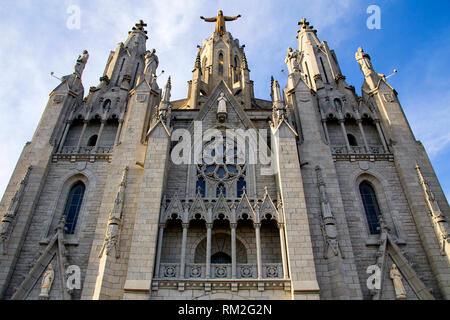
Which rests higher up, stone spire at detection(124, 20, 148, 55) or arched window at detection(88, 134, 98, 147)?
stone spire at detection(124, 20, 148, 55)

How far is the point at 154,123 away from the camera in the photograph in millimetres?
17984

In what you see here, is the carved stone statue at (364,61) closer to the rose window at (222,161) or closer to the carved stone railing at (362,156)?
the carved stone railing at (362,156)

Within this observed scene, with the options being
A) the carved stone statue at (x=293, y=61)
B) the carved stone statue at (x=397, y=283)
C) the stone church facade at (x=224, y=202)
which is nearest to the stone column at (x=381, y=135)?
the stone church facade at (x=224, y=202)

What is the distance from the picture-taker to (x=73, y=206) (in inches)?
671

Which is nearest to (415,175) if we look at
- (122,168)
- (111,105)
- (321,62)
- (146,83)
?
(321,62)

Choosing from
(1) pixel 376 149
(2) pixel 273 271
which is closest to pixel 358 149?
(1) pixel 376 149

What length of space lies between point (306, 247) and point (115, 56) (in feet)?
68.4

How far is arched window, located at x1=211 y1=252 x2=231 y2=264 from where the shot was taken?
15.5 metres

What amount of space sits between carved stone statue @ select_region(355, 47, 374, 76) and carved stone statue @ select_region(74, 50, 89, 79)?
1925 cm

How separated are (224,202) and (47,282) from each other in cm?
799

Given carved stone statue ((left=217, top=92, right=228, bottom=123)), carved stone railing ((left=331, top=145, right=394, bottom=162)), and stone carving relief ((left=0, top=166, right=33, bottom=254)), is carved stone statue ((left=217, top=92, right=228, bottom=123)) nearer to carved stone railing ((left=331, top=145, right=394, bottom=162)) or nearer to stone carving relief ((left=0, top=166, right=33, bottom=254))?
carved stone railing ((left=331, top=145, right=394, bottom=162))

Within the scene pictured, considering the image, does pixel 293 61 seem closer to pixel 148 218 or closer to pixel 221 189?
pixel 221 189

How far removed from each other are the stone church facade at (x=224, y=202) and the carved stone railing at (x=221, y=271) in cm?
4

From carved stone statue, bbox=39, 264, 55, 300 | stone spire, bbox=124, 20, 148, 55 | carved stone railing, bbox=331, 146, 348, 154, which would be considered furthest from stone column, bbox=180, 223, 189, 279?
stone spire, bbox=124, 20, 148, 55
